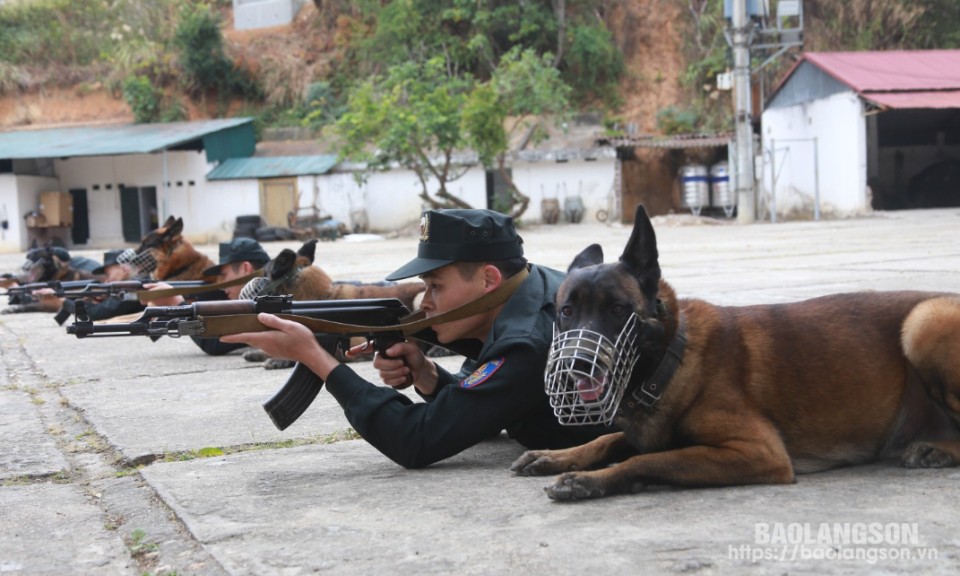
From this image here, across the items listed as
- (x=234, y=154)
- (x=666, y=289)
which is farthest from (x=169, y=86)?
(x=666, y=289)

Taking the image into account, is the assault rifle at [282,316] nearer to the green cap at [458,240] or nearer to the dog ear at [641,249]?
A: the green cap at [458,240]

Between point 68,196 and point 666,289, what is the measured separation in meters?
38.4

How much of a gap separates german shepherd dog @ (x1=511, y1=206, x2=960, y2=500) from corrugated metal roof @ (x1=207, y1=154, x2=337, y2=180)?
34.4 m

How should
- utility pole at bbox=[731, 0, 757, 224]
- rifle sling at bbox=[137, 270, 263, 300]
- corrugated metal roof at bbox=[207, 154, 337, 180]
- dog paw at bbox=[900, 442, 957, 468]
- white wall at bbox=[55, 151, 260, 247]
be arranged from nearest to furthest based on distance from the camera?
dog paw at bbox=[900, 442, 957, 468], rifle sling at bbox=[137, 270, 263, 300], utility pole at bbox=[731, 0, 757, 224], corrugated metal roof at bbox=[207, 154, 337, 180], white wall at bbox=[55, 151, 260, 247]

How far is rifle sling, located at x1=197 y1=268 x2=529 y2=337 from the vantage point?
3479 millimetres

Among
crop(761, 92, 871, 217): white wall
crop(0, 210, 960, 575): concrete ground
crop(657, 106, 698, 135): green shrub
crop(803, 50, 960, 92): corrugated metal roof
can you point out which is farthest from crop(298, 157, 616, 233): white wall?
crop(0, 210, 960, 575): concrete ground

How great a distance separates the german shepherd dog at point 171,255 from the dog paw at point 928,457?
6899 mm

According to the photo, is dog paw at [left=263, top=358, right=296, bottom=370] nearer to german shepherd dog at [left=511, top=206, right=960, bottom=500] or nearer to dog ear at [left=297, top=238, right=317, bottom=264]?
dog ear at [left=297, top=238, right=317, bottom=264]

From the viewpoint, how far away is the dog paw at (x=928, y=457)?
331 centimetres

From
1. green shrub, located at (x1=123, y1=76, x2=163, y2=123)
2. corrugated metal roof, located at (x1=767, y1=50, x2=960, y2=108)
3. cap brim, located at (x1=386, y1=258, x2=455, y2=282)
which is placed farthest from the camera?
green shrub, located at (x1=123, y1=76, x2=163, y2=123)

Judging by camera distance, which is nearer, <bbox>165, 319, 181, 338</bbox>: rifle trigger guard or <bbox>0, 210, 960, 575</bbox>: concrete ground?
<bbox>0, 210, 960, 575</bbox>: concrete ground

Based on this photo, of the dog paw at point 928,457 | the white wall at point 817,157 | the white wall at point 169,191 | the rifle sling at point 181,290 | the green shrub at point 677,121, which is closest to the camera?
the dog paw at point 928,457

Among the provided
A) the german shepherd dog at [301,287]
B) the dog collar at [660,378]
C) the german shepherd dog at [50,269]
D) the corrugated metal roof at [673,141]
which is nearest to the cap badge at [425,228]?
the dog collar at [660,378]

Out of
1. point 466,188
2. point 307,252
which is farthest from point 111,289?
point 466,188
